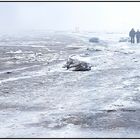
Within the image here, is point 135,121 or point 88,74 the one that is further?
point 88,74

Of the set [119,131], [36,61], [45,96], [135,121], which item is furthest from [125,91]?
[36,61]

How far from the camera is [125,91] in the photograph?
1169cm

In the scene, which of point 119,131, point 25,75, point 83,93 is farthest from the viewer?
point 25,75

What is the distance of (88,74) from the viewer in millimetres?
15594

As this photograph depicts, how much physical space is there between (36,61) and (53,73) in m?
5.37

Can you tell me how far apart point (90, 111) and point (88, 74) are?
251 inches

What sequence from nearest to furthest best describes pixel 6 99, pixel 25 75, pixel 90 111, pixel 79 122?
pixel 79 122, pixel 90 111, pixel 6 99, pixel 25 75

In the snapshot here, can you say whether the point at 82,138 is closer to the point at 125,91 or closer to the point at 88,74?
the point at 125,91

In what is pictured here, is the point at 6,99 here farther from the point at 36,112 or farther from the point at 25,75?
the point at 25,75

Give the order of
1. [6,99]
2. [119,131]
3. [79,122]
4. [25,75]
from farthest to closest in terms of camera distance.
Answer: [25,75] → [6,99] → [79,122] → [119,131]

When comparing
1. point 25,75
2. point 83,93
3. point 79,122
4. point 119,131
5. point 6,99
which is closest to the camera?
point 119,131

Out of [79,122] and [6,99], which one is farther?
[6,99]

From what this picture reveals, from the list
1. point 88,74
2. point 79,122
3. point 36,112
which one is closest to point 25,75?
point 88,74

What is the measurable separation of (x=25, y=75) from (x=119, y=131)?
8.37 m
